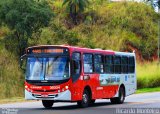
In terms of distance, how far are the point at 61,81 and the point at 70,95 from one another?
0.75m

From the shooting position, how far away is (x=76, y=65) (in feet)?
79.3

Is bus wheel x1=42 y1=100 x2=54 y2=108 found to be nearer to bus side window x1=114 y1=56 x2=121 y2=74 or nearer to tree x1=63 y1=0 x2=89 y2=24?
bus side window x1=114 y1=56 x2=121 y2=74

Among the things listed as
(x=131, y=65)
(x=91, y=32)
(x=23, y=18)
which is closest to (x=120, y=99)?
(x=131, y=65)

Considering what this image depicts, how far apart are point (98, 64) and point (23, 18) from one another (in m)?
19.7

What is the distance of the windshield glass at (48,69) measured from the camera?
23.7 m

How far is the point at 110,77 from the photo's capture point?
28.0 metres

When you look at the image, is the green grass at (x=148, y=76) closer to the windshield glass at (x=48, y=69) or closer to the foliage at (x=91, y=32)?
the foliage at (x=91, y=32)

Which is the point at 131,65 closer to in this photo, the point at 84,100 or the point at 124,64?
the point at 124,64

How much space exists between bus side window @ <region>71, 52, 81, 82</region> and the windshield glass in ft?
1.11

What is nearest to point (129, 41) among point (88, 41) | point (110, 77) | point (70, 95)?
point (88, 41)

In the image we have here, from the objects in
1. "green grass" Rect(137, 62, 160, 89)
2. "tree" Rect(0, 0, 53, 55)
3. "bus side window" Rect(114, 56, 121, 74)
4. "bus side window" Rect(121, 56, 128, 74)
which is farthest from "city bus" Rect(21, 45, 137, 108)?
"green grass" Rect(137, 62, 160, 89)

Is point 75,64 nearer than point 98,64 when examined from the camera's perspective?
Yes

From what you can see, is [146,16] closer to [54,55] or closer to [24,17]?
[24,17]

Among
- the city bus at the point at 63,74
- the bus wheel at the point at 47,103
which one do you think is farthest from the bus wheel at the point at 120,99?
the bus wheel at the point at 47,103
